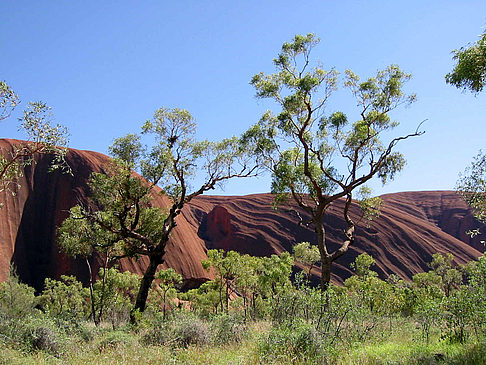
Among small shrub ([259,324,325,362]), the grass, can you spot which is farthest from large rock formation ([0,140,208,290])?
small shrub ([259,324,325,362])

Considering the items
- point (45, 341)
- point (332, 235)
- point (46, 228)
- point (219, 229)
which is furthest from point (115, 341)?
point (332, 235)

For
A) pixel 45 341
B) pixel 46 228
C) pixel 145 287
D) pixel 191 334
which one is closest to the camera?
pixel 45 341

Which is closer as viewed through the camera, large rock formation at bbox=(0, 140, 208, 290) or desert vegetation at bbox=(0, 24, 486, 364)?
desert vegetation at bbox=(0, 24, 486, 364)

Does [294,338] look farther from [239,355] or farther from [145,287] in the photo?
[145,287]

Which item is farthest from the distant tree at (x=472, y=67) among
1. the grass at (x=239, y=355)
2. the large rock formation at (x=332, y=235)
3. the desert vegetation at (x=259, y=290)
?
the large rock formation at (x=332, y=235)

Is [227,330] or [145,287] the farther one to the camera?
[145,287]

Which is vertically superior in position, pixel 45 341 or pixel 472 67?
pixel 472 67

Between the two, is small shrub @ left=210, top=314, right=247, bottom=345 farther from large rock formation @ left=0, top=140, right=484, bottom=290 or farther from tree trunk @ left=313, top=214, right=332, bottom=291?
large rock formation @ left=0, top=140, right=484, bottom=290

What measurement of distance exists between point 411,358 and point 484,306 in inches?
87.5

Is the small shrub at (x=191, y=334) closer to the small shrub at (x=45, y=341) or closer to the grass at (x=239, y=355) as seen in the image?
the grass at (x=239, y=355)

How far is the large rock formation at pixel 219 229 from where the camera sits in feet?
159

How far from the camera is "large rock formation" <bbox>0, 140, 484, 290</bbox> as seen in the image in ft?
159

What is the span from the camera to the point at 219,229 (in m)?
85.8

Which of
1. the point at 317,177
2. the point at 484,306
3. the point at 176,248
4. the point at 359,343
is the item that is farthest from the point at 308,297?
the point at 176,248
